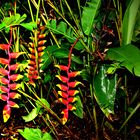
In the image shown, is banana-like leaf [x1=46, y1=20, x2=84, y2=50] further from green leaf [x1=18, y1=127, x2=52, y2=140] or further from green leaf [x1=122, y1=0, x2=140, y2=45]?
green leaf [x1=18, y1=127, x2=52, y2=140]

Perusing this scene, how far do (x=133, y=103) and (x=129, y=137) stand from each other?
0.14m

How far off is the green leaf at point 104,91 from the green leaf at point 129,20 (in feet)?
0.46

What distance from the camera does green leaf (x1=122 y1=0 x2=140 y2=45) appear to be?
2.98 feet

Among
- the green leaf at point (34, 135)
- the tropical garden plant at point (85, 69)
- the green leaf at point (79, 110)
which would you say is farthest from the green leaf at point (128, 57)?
the green leaf at point (34, 135)

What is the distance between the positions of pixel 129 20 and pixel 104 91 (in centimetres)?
27

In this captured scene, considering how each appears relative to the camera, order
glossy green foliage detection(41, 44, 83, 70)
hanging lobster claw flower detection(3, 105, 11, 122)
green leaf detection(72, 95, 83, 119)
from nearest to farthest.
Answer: hanging lobster claw flower detection(3, 105, 11, 122), glossy green foliage detection(41, 44, 83, 70), green leaf detection(72, 95, 83, 119)

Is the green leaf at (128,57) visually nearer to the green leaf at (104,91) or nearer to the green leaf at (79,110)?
the green leaf at (104,91)

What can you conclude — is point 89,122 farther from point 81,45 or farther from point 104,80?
point 81,45

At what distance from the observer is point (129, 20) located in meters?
0.93

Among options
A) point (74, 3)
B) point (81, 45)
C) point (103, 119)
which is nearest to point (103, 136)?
point (103, 119)

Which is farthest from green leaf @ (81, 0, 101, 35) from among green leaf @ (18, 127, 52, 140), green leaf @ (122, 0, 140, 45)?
green leaf @ (18, 127, 52, 140)

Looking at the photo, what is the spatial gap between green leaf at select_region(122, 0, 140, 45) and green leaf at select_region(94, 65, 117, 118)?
0.14 metres

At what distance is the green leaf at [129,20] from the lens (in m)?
0.91

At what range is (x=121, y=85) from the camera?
1084 mm
